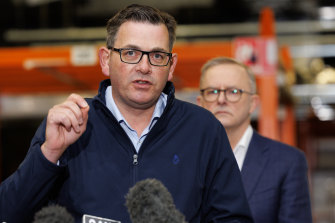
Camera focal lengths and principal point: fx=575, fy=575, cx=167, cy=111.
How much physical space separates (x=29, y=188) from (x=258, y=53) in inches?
173

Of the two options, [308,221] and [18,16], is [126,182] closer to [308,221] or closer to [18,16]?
[308,221]

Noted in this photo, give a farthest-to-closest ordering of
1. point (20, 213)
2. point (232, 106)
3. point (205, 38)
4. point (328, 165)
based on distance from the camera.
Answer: point (328, 165) < point (205, 38) < point (232, 106) < point (20, 213)

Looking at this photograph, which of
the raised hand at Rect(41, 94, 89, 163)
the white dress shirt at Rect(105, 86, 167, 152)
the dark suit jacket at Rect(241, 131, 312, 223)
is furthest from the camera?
the dark suit jacket at Rect(241, 131, 312, 223)

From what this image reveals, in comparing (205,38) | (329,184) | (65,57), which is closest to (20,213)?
(65,57)

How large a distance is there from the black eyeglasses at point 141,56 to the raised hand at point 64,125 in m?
0.26

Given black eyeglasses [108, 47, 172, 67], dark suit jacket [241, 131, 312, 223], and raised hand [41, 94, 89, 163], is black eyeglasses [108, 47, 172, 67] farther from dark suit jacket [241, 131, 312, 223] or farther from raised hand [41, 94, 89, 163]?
dark suit jacket [241, 131, 312, 223]

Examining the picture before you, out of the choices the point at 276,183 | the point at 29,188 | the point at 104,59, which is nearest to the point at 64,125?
the point at 29,188

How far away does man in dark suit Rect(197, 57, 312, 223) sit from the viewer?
2537mm

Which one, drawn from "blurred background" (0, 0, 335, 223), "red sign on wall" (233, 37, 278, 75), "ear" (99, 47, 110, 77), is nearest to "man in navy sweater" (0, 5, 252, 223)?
"ear" (99, 47, 110, 77)

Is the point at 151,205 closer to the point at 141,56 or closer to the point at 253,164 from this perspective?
the point at 141,56

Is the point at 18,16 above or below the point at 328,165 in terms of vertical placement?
above

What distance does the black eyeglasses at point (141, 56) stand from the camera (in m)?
1.45

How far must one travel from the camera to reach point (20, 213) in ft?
4.16

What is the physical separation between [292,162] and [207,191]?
1.22 metres
